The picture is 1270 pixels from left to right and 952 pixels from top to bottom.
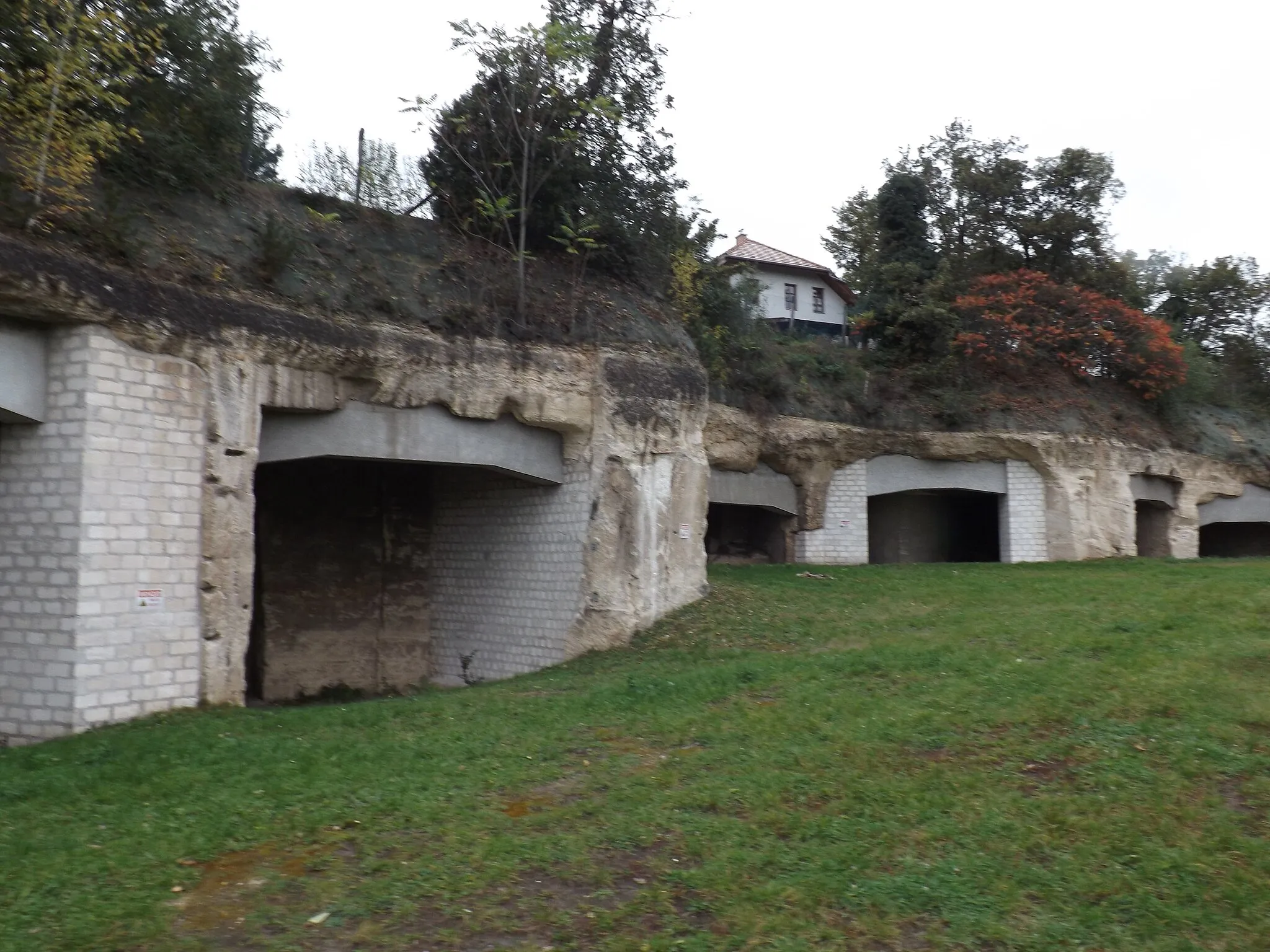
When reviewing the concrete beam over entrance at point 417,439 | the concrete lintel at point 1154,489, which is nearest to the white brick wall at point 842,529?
the concrete lintel at point 1154,489

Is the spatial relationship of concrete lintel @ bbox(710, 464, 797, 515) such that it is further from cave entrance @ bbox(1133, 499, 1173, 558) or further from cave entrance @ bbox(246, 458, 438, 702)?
cave entrance @ bbox(1133, 499, 1173, 558)

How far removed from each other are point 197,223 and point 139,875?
8.15 metres

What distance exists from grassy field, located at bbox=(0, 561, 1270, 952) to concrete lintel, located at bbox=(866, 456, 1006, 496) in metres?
11.5

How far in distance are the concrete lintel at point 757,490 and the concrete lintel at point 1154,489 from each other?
795cm

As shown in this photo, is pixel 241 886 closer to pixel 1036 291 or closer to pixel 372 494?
pixel 372 494

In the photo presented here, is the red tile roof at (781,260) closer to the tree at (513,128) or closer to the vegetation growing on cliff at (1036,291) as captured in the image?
the vegetation growing on cliff at (1036,291)

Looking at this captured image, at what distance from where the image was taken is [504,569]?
15219 mm

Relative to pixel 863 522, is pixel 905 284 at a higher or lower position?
higher

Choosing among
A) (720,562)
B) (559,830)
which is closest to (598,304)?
(720,562)

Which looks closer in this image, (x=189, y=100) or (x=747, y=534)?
(x=189, y=100)

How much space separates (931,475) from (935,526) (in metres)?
2.54

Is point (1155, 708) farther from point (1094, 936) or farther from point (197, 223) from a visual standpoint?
point (197, 223)

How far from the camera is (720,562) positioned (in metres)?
21.3

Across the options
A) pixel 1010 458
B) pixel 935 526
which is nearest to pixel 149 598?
pixel 1010 458
